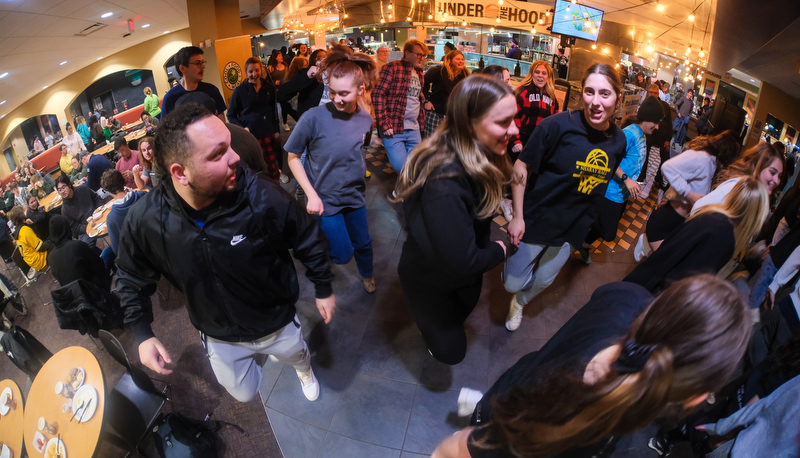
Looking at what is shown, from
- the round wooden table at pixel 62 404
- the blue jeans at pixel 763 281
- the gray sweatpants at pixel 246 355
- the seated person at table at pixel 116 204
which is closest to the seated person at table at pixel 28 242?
the seated person at table at pixel 116 204

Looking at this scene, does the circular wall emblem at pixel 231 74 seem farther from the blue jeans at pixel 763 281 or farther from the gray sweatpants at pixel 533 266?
the blue jeans at pixel 763 281

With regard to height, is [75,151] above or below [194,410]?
above

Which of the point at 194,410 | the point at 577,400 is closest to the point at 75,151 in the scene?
the point at 194,410

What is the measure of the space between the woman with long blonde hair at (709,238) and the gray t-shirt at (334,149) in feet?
6.47

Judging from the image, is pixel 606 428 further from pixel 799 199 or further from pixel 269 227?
pixel 799 199

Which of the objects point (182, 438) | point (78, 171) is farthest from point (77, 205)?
point (182, 438)

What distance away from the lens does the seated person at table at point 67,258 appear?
309 centimetres

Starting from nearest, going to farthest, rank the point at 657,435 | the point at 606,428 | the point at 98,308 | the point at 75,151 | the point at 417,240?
1. the point at 606,428
2. the point at 417,240
3. the point at 657,435
4. the point at 98,308
5. the point at 75,151

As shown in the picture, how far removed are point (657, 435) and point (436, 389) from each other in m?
1.27

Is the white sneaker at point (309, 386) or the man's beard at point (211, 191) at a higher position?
the man's beard at point (211, 191)

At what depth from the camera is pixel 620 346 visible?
86 centimetres

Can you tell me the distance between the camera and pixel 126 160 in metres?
5.08

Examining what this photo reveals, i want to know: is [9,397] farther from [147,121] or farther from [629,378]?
[147,121]

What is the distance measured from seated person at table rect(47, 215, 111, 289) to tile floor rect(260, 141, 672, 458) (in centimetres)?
180
